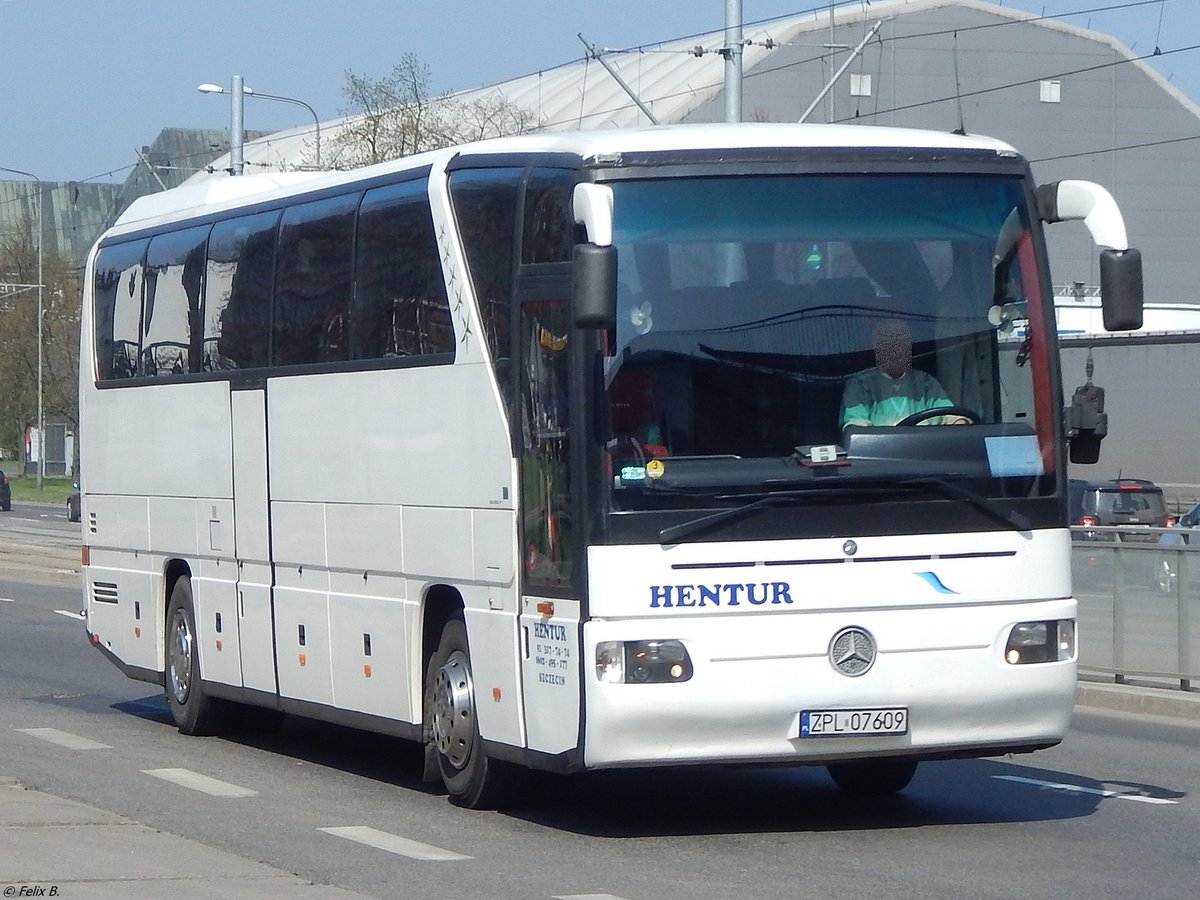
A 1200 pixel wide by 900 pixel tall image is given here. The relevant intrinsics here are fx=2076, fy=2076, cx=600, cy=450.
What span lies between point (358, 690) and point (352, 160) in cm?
4117

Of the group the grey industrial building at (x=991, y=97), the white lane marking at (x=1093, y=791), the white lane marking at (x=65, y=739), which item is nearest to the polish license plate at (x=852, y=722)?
the white lane marking at (x=1093, y=791)

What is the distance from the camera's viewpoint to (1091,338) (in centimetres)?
3712

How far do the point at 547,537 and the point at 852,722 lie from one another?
157 cm

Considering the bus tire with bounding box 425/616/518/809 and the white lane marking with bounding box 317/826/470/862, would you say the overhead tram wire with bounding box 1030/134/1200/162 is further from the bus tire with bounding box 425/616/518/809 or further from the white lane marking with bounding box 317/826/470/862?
the white lane marking with bounding box 317/826/470/862

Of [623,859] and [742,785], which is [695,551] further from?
[742,785]

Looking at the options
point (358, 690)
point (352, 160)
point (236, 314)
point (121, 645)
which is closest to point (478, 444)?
point (358, 690)

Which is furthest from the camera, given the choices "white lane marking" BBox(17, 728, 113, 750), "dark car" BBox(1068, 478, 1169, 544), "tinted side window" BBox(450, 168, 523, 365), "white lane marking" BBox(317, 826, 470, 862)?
"dark car" BBox(1068, 478, 1169, 544)

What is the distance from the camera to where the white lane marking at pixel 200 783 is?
11.0 m

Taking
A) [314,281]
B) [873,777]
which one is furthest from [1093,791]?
[314,281]

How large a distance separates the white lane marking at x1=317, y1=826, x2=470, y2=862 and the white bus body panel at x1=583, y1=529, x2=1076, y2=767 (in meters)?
0.78

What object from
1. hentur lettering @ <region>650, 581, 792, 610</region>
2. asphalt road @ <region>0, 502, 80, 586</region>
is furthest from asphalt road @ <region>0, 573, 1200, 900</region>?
asphalt road @ <region>0, 502, 80, 586</region>

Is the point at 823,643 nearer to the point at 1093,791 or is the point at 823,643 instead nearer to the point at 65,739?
the point at 1093,791

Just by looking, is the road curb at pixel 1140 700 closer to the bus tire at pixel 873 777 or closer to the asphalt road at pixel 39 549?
the bus tire at pixel 873 777

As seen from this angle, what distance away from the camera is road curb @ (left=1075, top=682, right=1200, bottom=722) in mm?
14938
